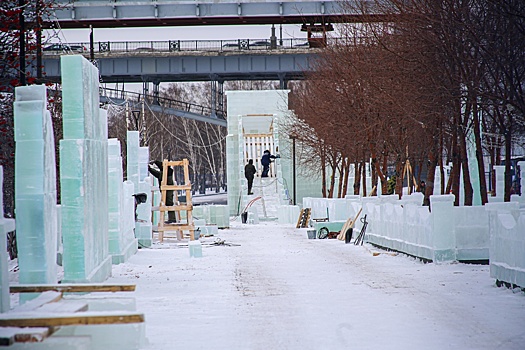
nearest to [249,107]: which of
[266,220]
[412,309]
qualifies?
[266,220]

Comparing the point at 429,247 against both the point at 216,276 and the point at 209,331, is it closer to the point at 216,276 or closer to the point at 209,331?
the point at 216,276

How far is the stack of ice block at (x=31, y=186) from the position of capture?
9727 millimetres

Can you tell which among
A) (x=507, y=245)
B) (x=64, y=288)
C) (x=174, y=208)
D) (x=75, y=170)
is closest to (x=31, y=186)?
(x=75, y=170)

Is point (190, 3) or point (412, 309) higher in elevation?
point (190, 3)

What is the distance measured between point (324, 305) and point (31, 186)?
139 inches

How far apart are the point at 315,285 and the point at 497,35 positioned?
310 inches

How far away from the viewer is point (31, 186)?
977 centimetres

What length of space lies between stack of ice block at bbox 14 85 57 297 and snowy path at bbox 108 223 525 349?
4.55 feet

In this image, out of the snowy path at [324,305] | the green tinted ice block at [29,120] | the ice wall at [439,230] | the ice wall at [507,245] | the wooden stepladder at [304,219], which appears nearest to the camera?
the snowy path at [324,305]

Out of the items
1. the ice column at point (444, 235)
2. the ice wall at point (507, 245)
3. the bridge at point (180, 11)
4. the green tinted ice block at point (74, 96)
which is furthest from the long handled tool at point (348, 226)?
the bridge at point (180, 11)

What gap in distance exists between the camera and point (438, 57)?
19.1 meters

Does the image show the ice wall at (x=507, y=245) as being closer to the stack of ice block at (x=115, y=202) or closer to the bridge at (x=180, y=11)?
the stack of ice block at (x=115, y=202)

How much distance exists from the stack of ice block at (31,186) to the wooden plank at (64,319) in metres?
3.12

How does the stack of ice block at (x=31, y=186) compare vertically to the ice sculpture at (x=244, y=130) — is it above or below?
below
